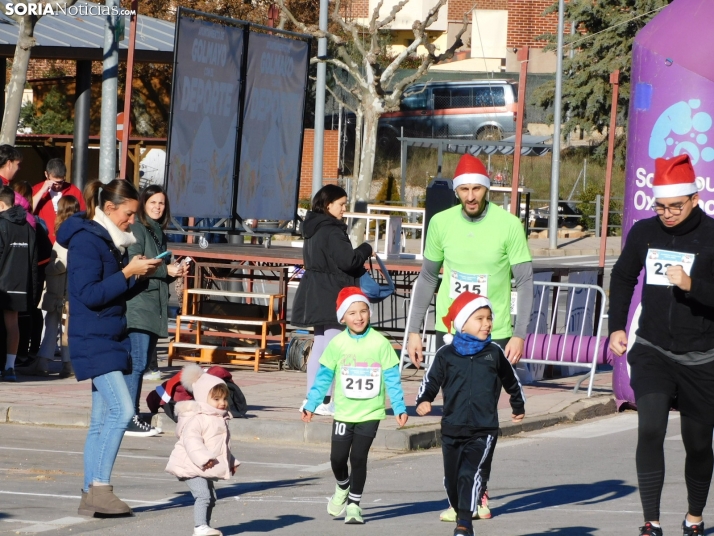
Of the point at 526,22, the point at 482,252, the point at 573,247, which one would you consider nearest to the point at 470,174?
the point at 482,252

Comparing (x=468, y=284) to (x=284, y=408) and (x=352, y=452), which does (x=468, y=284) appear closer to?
(x=352, y=452)

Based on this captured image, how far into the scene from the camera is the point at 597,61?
47.7 m

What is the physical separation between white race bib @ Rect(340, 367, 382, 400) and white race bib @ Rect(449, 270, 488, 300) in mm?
697

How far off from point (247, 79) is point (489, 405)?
1095cm

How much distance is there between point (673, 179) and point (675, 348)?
0.82m

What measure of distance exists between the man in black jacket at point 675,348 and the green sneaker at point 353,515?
1.55m

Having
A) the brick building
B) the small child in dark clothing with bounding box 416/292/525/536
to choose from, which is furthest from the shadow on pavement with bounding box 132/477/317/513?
the brick building

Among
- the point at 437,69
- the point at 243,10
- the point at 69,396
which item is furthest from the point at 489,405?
the point at 437,69

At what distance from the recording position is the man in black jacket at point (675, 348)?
20.5ft

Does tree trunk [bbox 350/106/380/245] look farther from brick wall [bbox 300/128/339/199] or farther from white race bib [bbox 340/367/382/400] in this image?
white race bib [bbox 340/367/382/400]

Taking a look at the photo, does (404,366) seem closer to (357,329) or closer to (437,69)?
(357,329)

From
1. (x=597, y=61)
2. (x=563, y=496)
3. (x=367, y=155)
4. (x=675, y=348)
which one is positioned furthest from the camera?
(x=597, y=61)

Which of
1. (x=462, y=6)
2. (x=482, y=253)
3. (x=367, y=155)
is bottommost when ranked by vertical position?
(x=482, y=253)

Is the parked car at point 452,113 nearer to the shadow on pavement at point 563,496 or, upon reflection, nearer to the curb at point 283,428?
the curb at point 283,428
